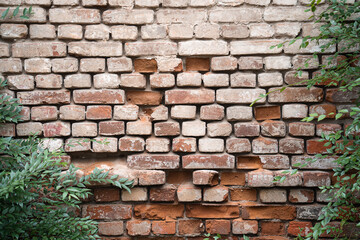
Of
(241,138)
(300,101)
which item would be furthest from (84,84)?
(300,101)

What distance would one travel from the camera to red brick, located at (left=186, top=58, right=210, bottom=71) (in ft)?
5.87

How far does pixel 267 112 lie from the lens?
179cm

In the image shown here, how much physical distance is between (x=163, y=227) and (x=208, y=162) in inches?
19.1

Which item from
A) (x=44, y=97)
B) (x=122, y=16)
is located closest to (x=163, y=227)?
(x=44, y=97)

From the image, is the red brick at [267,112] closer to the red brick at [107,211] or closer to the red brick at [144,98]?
the red brick at [144,98]

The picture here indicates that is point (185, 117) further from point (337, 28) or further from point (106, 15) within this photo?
point (337, 28)

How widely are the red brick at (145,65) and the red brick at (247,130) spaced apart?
2.05ft

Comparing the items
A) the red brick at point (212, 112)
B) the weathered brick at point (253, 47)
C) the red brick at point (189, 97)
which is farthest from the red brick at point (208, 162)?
the weathered brick at point (253, 47)

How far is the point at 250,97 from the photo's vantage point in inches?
69.9

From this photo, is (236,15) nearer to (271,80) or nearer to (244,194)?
(271,80)

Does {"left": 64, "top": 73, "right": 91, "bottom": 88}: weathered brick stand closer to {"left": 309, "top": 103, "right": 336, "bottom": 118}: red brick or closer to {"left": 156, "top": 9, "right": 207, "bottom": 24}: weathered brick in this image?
{"left": 156, "top": 9, "right": 207, "bottom": 24}: weathered brick

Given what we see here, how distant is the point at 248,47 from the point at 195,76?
37 cm

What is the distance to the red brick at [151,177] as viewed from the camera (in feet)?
5.77

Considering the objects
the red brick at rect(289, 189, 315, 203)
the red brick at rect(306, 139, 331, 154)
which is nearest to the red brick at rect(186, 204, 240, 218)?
the red brick at rect(289, 189, 315, 203)
